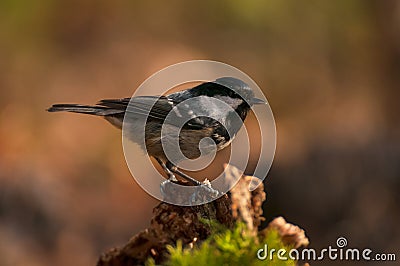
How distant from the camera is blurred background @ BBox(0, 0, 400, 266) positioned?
19.9 feet

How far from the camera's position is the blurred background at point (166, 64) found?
608 cm

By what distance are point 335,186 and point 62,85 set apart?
3577mm

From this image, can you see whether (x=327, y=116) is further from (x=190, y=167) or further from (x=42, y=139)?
(x=190, y=167)

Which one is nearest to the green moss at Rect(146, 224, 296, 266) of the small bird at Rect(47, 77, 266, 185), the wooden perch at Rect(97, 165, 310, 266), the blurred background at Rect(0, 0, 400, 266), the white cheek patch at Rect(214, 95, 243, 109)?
the wooden perch at Rect(97, 165, 310, 266)

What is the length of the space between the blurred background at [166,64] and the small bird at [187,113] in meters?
2.44

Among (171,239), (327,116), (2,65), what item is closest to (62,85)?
(2,65)

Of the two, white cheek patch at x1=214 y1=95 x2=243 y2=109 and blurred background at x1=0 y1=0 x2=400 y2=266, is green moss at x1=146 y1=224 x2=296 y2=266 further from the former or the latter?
blurred background at x1=0 y1=0 x2=400 y2=266

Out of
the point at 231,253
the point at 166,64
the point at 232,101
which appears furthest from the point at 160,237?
the point at 166,64

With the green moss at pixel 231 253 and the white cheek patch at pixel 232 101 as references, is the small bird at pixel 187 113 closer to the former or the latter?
the white cheek patch at pixel 232 101

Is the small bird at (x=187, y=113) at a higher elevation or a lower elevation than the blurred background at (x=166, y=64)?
lower

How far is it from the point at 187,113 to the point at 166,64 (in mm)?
4572

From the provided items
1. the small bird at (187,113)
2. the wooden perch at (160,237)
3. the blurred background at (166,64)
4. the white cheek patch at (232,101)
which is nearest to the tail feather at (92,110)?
the small bird at (187,113)

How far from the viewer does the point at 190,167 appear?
13.3 feet

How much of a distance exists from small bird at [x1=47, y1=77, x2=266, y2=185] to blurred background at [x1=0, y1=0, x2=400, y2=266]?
2436 millimetres
